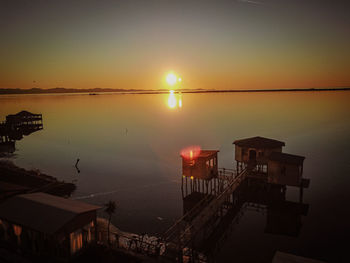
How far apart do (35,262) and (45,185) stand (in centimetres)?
1596

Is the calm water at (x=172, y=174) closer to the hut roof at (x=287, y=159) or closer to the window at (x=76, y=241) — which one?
the hut roof at (x=287, y=159)

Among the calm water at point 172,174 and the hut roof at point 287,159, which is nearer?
the calm water at point 172,174

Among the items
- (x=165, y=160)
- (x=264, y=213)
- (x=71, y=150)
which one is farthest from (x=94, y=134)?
(x=264, y=213)

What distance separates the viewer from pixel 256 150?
32.6 metres

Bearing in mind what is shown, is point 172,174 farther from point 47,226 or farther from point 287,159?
point 47,226

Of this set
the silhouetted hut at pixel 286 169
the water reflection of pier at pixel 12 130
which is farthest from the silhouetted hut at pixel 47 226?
Result: the water reflection of pier at pixel 12 130

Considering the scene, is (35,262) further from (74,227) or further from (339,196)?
(339,196)

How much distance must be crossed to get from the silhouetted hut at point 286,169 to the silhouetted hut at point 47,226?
20.1m

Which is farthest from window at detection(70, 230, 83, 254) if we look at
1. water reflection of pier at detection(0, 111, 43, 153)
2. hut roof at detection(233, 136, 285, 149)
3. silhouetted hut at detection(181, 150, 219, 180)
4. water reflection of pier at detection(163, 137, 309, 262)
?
water reflection of pier at detection(0, 111, 43, 153)

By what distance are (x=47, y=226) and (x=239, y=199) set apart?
2315 cm

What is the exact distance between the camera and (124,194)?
108 ft

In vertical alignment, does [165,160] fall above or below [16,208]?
below

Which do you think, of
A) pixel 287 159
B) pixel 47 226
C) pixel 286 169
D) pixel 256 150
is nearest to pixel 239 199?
pixel 256 150

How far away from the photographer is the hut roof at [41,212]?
48.2 ft
